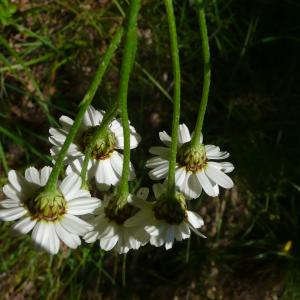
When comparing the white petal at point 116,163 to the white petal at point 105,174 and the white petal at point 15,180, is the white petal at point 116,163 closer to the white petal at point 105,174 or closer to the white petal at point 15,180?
the white petal at point 105,174

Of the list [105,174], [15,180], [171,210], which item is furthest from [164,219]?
[15,180]

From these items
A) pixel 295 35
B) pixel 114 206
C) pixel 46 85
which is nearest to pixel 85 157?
pixel 114 206

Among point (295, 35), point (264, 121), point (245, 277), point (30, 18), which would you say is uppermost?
point (30, 18)

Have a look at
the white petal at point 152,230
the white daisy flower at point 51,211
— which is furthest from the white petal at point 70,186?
the white petal at point 152,230

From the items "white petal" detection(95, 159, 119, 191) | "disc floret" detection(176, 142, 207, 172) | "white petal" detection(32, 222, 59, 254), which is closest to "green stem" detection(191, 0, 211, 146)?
"disc floret" detection(176, 142, 207, 172)

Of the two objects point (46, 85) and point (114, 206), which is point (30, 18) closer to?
point (46, 85)

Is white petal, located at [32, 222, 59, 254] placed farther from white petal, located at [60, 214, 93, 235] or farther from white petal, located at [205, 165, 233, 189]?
A: white petal, located at [205, 165, 233, 189]

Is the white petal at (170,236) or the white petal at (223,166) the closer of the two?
the white petal at (170,236)
